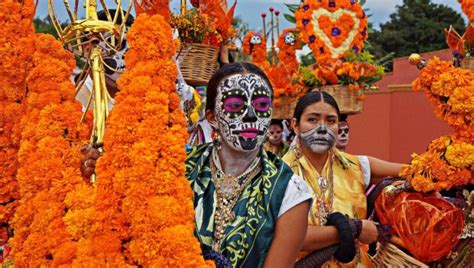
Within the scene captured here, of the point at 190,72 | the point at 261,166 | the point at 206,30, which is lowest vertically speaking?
the point at 261,166

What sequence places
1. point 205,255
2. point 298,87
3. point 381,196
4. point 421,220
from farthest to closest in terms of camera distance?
point 298,87 < point 381,196 < point 421,220 < point 205,255

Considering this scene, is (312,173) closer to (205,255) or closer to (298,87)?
(205,255)

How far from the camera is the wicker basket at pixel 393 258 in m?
3.52

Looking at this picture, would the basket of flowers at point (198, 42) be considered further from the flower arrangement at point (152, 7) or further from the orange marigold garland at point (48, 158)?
the flower arrangement at point (152, 7)

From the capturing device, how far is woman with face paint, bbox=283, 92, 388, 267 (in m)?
3.89

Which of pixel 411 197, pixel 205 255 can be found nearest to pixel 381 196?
pixel 411 197

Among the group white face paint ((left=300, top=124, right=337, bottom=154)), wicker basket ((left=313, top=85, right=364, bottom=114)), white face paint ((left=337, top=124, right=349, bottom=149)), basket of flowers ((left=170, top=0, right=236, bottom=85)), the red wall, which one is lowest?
the red wall

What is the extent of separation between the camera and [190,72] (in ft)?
14.6

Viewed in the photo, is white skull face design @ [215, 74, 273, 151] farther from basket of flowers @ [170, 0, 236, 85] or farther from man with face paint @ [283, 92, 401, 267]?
basket of flowers @ [170, 0, 236, 85]

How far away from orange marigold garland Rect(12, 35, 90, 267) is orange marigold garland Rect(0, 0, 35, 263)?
0.75ft

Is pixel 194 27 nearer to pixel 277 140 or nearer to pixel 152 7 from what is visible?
pixel 152 7

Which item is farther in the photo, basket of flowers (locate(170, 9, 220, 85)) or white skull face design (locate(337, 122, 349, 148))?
white skull face design (locate(337, 122, 349, 148))

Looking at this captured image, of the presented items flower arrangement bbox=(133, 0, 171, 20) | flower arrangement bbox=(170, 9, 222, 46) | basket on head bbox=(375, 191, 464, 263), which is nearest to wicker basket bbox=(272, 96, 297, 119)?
flower arrangement bbox=(170, 9, 222, 46)

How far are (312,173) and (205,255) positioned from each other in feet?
5.00
